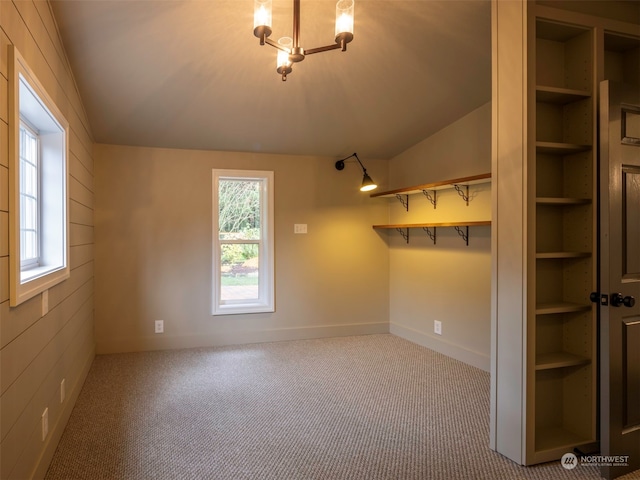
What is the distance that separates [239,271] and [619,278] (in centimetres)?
337

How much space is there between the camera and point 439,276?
12.9 feet

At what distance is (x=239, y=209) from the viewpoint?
435 centimetres

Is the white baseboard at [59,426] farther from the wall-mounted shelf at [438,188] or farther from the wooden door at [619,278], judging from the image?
the wall-mounted shelf at [438,188]

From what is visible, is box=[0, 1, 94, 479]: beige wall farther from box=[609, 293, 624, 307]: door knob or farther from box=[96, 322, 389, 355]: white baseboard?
box=[609, 293, 624, 307]: door knob

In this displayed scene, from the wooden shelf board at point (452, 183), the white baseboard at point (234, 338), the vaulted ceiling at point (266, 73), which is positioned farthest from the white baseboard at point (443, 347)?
the vaulted ceiling at point (266, 73)

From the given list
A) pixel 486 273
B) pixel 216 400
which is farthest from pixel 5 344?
pixel 486 273

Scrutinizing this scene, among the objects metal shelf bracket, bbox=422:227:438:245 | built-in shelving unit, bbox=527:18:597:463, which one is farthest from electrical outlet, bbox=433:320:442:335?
built-in shelving unit, bbox=527:18:597:463

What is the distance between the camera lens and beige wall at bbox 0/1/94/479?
1.50m

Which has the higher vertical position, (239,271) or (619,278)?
(619,278)

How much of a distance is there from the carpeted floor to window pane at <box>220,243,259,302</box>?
726 millimetres

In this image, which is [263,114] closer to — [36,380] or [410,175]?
[410,175]

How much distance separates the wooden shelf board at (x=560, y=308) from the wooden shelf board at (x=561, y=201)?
555mm

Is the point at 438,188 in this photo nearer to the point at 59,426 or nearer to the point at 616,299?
the point at 616,299

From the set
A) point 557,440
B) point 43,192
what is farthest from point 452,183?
point 43,192
